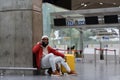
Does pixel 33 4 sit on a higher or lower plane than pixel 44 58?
higher

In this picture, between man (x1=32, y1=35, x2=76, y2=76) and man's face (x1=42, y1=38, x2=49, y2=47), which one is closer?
man (x1=32, y1=35, x2=76, y2=76)

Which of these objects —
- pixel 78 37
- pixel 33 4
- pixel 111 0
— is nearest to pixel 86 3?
pixel 111 0

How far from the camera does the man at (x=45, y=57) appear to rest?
33.5ft

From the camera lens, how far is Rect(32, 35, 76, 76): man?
33.5ft

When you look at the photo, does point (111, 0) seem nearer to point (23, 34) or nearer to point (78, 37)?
point (78, 37)

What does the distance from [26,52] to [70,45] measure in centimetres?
1524

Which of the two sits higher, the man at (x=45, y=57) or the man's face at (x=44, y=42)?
the man's face at (x=44, y=42)

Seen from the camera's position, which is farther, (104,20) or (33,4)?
(104,20)

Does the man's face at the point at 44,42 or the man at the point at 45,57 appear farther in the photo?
the man's face at the point at 44,42

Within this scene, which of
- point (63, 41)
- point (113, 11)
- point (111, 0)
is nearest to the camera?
point (113, 11)

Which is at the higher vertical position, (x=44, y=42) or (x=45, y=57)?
(x=44, y=42)

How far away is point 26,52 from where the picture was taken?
10453mm

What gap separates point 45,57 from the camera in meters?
10.3

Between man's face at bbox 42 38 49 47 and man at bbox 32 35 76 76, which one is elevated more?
man's face at bbox 42 38 49 47
